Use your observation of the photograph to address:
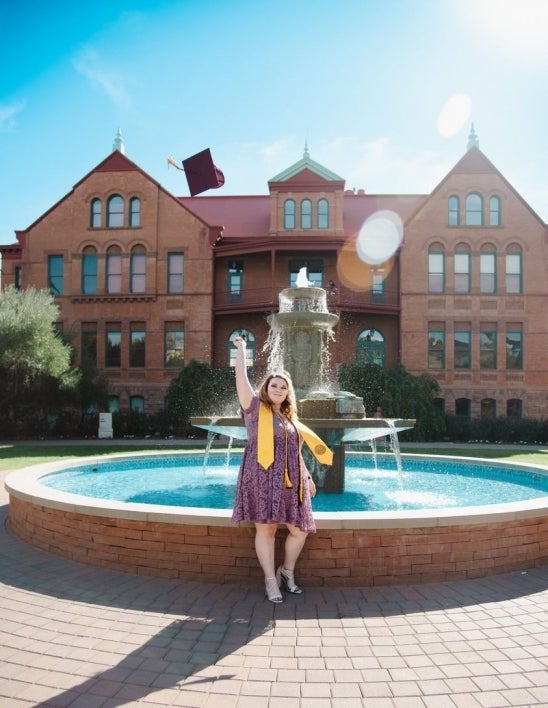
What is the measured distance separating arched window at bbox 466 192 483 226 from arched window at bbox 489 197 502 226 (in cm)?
51

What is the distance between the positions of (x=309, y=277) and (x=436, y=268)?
6776 mm

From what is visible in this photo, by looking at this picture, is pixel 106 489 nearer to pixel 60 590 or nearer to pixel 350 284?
pixel 60 590

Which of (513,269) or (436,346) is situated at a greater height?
(513,269)

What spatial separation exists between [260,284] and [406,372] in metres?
9.24

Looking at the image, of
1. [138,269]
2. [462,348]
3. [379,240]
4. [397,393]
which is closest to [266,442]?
[397,393]

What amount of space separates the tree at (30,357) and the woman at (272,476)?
70.3 feet

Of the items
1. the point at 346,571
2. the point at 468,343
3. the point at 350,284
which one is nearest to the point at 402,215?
the point at 350,284

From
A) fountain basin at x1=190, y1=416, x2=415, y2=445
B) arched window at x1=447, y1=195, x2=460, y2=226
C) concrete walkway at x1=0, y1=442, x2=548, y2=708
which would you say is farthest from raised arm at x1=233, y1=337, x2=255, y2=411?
arched window at x1=447, y1=195, x2=460, y2=226

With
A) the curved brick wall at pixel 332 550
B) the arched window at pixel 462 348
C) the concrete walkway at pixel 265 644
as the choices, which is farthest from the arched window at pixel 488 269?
the concrete walkway at pixel 265 644

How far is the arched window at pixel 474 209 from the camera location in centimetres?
2920

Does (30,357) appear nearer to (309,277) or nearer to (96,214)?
(96,214)

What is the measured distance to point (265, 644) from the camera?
3812 mm

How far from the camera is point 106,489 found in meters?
9.14

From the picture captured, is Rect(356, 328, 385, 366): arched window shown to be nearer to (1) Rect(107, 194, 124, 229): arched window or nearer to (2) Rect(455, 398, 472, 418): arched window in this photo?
(2) Rect(455, 398, 472, 418): arched window
